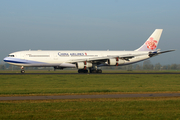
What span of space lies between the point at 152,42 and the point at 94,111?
51.8 m

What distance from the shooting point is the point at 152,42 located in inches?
2418

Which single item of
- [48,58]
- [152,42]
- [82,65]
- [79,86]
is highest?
[152,42]

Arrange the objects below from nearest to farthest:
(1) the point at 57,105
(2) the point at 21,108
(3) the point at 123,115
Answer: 1. (3) the point at 123,115
2. (2) the point at 21,108
3. (1) the point at 57,105

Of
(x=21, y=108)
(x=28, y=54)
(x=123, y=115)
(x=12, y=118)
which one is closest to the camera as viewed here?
(x=12, y=118)

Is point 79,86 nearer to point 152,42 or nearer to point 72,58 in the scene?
point 72,58

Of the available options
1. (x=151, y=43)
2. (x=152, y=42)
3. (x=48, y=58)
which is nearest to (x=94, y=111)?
(x=48, y=58)

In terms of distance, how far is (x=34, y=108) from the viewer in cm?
1299

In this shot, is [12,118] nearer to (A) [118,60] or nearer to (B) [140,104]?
(B) [140,104]

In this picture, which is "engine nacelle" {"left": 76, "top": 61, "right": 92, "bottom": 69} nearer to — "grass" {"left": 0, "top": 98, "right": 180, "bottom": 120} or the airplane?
the airplane

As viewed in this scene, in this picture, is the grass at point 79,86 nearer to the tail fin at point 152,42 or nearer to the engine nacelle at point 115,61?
the engine nacelle at point 115,61

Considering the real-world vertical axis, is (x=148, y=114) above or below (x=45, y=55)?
below

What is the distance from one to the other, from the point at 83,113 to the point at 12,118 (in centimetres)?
321

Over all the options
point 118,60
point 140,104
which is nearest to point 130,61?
point 118,60

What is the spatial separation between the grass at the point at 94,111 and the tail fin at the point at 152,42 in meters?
47.8
